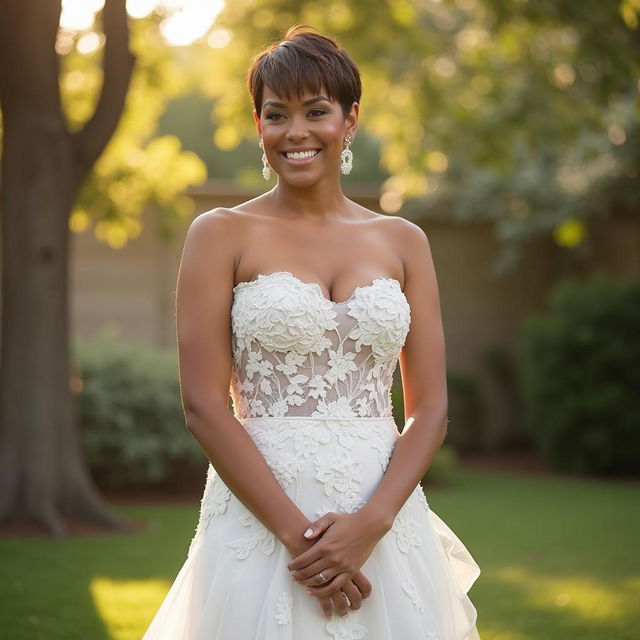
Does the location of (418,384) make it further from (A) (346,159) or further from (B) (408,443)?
(A) (346,159)

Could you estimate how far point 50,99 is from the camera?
8.49 meters

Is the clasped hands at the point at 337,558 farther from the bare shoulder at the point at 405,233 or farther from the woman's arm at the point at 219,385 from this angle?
the bare shoulder at the point at 405,233

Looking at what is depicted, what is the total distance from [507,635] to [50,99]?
5418 millimetres

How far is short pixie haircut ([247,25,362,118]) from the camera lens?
121 inches

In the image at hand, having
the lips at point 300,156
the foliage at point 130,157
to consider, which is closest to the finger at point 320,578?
the lips at point 300,156

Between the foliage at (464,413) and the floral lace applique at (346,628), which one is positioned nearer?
the floral lace applique at (346,628)

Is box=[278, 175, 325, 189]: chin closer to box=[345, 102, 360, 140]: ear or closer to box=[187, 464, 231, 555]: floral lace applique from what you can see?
box=[345, 102, 360, 140]: ear

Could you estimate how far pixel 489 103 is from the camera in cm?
1202

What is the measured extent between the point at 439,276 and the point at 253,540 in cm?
1188

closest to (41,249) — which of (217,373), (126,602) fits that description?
(126,602)

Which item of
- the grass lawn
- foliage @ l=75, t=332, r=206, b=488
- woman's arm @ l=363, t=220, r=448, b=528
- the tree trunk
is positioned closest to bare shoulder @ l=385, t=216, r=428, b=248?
woman's arm @ l=363, t=220, r=448, b=528

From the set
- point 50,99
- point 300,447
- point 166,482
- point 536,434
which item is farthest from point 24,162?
point 536,434

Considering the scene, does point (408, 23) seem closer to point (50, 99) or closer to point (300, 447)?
point (50, 99)

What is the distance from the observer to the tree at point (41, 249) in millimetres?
8383
